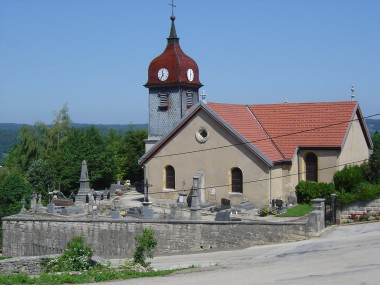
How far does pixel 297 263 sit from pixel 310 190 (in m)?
14.9

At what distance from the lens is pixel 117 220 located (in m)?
30.5

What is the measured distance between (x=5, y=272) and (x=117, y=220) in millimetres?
10821

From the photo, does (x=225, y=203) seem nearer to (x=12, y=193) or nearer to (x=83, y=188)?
(x=83, y=188)

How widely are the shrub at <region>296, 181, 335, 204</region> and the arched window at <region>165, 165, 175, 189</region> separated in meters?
7.95

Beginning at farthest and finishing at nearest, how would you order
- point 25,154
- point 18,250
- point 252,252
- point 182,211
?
1. point 25,154
2. point 18,250
3. point 182,211
4. point 252,252

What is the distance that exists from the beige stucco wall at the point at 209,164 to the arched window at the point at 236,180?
27 cm

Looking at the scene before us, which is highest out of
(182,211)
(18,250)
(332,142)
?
(332,142)

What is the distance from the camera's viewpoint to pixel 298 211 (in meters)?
32.0

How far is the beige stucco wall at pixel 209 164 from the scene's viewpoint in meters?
34.2

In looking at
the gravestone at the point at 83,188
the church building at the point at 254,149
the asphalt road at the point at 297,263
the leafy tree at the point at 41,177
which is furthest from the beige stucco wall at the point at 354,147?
the leafy tree at the point at 41,177

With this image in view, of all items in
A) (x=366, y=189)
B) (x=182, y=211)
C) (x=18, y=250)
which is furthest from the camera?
(x=18, y=250)

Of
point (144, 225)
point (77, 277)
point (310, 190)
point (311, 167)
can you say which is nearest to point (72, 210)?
point (144, 225)

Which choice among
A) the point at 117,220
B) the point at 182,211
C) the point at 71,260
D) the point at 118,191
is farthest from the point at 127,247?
the point at 118,191

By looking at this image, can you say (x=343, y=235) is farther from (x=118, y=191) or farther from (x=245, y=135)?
(x=118, y=191)
